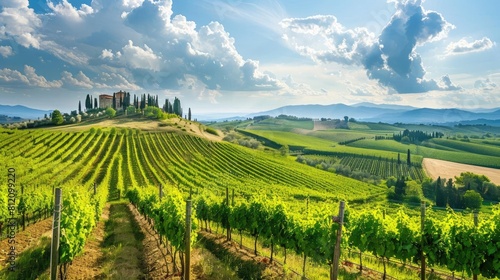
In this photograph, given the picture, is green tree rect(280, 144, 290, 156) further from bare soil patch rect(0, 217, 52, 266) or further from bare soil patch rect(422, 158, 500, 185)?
bare soil patch rect(0, 217, 52, 266)

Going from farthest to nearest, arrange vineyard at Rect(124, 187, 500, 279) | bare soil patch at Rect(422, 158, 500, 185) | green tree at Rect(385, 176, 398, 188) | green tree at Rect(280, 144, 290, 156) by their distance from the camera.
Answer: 1. green tree at Rect(280, 144, 290, 156)
2. bare soil patch at Rect(422, 158, 500, 185)
3. green tree at Rect(385, 176, 398, 188)
4. vineyard at Rect(124, 187, 500, 279)

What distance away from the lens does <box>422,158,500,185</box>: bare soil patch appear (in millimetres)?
114562

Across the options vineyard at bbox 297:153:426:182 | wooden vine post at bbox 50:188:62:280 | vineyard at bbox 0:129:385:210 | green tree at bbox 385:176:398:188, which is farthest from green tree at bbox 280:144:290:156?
wooden vine post at bbox 50:188:62:280

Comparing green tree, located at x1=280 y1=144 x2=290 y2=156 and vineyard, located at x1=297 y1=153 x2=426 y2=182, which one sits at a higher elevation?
green tree, located at x1=280 y1=144 x2=290 y2=156

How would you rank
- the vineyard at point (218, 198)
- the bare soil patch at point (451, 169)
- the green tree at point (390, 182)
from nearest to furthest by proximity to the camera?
the vineyard at point (218, 198) → the green tree at point (390, 182) → the bare soil patch at point (451, 169)

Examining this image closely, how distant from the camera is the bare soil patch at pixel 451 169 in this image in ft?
376

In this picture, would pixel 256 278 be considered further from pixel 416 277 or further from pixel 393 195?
pixel 393 195

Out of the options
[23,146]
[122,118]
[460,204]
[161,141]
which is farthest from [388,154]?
[23,146]

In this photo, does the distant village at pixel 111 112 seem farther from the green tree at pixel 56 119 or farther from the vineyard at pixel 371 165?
the vineyard at pixel 371 165

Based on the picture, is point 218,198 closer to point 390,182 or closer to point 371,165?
point 390,182

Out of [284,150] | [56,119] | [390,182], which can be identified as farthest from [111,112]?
[390,182]

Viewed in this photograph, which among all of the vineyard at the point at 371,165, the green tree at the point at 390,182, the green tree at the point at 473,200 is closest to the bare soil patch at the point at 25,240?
the green tree at the point at 473,200

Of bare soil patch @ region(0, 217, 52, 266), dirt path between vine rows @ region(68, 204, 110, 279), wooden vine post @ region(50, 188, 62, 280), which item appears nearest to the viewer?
wooden vine post @ region(50, 188, 62, 280)

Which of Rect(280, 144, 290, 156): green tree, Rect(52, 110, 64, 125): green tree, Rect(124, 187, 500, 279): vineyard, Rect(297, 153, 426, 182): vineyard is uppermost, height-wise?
Rect(52, 110, 64, 125): green tree
